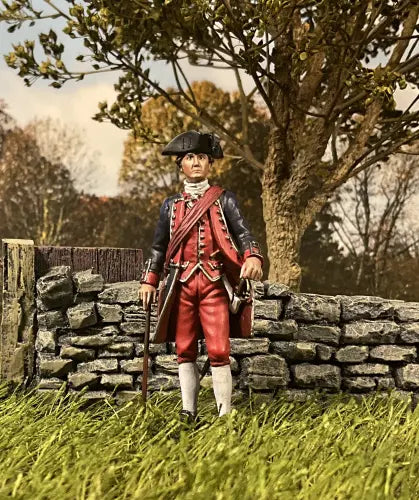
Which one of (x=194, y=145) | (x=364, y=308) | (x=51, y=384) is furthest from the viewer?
(x=364, y=308)

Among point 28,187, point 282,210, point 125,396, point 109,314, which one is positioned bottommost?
point 125,396

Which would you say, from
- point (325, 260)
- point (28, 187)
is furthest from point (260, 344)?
point (28, 187)

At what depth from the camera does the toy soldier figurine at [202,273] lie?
14.7 ft

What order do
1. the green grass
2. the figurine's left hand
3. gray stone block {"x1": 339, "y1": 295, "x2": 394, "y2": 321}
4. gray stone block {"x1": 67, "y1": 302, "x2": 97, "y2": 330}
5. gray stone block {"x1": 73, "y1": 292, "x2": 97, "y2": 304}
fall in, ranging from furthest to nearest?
gray stone block {"x1": 339, "y1": 295, "x2": 394, "y2": 321}
gray stone block {"x1": 73, "y1": 292, "x2": 97, "y2": 304}
gray stone block {"x1": 67, "y1": 302, "x2": 97, "y2": 330}
the figurine's left hand
the green grass

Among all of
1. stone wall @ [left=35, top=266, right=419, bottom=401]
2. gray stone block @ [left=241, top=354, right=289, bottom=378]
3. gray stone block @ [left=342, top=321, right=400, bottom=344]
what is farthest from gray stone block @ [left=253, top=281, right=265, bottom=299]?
gray stone block @ [left=342, top=321, right=400, bottom=344]

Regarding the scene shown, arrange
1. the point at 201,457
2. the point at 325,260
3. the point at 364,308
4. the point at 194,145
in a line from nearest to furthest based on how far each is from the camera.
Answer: the point at 201,457, the point at 194,145, the point at 364,308, the point at 325,260

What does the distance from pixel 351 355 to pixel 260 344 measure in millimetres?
813

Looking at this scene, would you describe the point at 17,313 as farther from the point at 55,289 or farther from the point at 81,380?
the point at 81,380

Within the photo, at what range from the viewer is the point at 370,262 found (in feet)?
64.1

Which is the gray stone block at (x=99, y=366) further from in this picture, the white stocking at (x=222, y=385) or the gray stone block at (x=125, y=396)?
the white stocking at (x=222, y=385)

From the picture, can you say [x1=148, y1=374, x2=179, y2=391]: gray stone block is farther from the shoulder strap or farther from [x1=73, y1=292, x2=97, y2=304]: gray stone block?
the shoulder strap

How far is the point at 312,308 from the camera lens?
5.88m

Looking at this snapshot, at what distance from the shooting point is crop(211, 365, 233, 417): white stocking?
14.8ft

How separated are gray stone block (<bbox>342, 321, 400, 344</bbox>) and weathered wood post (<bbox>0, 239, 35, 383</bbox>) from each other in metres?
2.71
